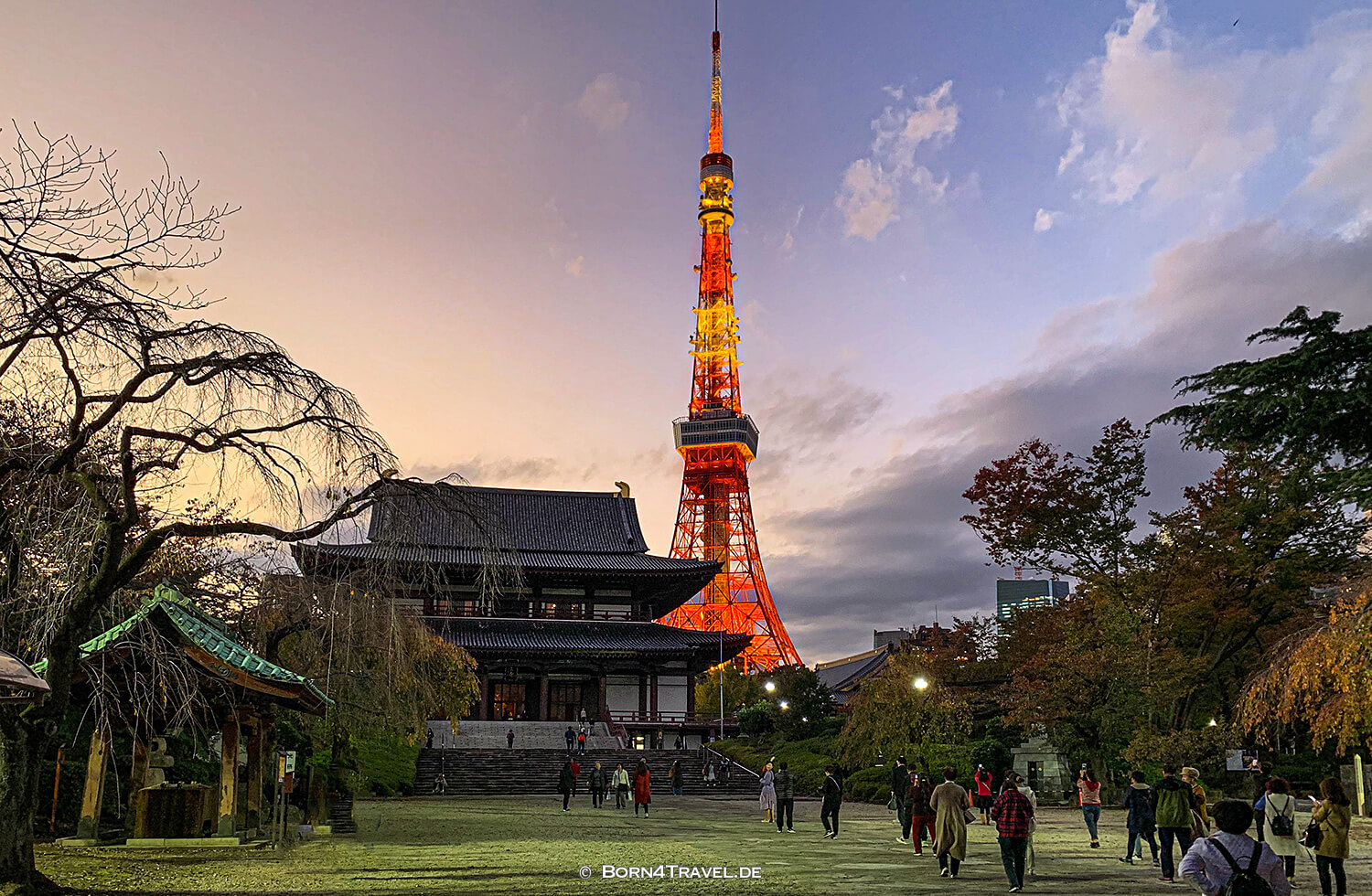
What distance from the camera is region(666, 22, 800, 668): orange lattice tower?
7525 cm

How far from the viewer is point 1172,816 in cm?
1268

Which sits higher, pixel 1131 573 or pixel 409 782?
pixel 1131 573

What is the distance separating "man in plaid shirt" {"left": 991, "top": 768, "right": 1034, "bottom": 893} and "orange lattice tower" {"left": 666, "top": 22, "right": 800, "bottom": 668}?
2396 inches

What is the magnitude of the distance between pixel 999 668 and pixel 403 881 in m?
27.1

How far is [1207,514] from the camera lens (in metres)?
30.2

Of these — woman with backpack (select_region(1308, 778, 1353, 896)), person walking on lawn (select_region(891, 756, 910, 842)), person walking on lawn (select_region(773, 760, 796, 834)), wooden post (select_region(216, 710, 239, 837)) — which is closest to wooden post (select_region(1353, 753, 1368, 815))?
person walking on lawn (select_region(891, 756, 910, 842))

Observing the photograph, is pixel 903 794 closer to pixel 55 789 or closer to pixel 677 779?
pixel 55 789

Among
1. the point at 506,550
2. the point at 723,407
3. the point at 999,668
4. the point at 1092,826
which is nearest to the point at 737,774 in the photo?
the point at 999,668

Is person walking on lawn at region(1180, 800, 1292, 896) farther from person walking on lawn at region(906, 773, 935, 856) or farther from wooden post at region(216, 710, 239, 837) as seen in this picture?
wooden post at region(216, 710, 239, 837)

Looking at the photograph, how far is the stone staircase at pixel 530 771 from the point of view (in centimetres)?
3694

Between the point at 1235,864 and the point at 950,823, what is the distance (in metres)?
7.06

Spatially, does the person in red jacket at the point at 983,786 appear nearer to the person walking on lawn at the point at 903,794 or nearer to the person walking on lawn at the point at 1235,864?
the person walking on lawn at the point at 903,794

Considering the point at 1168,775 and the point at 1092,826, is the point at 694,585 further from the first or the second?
the point at 1168,775

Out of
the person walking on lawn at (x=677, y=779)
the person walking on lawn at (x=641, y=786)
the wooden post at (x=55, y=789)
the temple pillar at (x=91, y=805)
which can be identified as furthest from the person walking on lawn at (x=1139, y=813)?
the person walking on lawn at (x=677, y=779)
